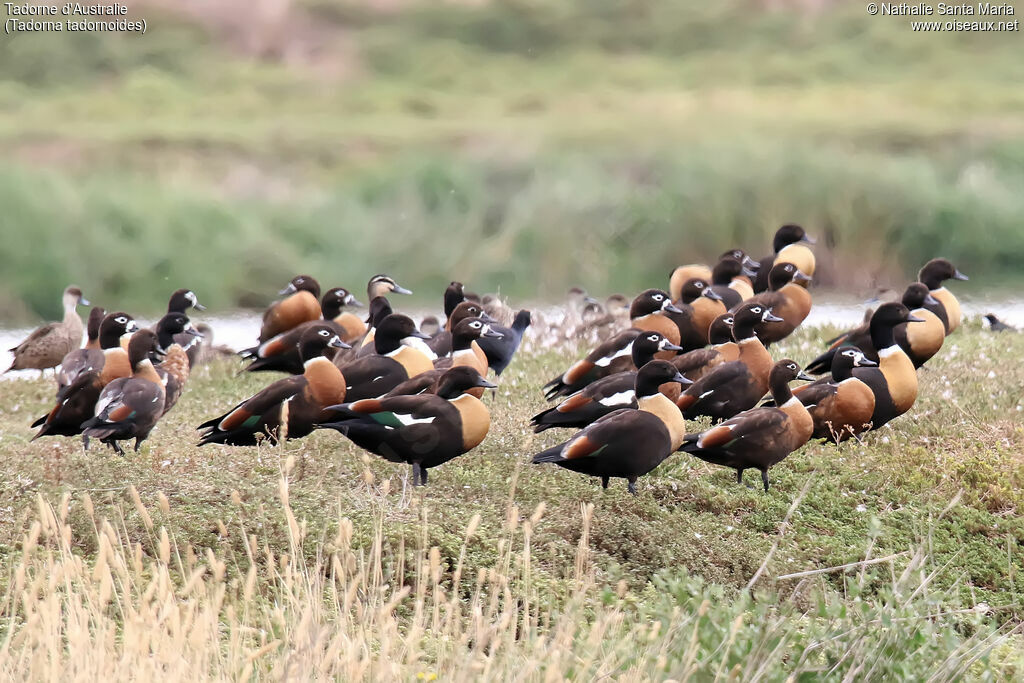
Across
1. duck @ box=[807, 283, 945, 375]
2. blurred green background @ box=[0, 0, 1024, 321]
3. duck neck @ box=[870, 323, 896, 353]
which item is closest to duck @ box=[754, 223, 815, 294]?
duck @ box=[807, 283, 945, 375]

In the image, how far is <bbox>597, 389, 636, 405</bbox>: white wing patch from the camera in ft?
29.7

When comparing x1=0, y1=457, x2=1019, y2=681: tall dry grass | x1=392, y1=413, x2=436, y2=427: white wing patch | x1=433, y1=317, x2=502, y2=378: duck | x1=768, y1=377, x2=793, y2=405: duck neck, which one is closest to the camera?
x1=0, y1=457, x2=1019, y2=681: tall dry grass

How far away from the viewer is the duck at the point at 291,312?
13703 mm

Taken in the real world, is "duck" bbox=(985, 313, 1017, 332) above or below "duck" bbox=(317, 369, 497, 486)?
below

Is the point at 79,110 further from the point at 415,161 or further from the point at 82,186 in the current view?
the point at 415,161

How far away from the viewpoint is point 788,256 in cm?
1435

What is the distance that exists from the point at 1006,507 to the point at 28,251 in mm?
19428

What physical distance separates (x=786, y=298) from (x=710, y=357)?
231cm

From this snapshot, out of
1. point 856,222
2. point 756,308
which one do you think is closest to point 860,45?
point 856,222

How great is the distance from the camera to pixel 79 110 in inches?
1267

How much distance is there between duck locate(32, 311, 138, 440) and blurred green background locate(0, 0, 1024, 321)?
1225cm

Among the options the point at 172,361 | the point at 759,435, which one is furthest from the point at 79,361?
the point at 759,435

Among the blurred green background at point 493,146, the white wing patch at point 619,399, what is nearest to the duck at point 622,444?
the white wing patch at point 619,399

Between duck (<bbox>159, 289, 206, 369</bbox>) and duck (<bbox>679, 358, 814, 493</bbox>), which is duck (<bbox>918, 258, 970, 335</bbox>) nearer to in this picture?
duck (<bbox>679, 358, 814, 493</bbox>)
